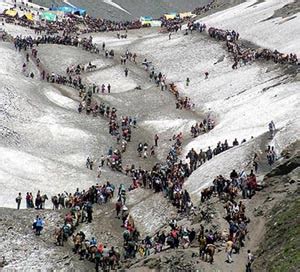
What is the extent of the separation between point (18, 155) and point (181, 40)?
173 feet

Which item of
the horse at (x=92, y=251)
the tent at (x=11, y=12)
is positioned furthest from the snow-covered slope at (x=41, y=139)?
the tent at (x=11, y=12)

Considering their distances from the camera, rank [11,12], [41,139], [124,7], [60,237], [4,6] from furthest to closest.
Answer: [124,7]
[4,6]
[11,12]
[41,139]
[60,237]

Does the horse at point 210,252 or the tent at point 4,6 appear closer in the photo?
the horse at point 210,252

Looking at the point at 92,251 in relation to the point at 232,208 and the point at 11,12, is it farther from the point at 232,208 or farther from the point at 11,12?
the point at 11,12

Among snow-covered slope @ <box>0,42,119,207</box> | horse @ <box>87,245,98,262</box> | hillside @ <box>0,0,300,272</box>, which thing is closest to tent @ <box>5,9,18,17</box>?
hillside @ <box>0,0,300,272</box>

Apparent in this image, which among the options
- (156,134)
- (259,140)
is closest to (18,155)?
(156,134)

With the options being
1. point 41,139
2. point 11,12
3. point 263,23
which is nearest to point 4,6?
point 11,12

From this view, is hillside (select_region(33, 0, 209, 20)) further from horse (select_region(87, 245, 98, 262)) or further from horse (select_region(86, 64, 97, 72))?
horse (select_region(87, 245, 98, 262))

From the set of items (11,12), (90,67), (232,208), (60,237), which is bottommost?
(60,237)

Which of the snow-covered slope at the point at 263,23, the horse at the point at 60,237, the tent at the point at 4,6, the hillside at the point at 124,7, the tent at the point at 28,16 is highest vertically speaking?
the snow-covered slope at the point at 263,23

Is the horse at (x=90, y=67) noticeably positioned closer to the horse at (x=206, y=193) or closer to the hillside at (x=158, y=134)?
the hillside at (x=158, y=134)

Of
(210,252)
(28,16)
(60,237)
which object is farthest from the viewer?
(28,16)

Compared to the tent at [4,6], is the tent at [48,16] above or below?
below

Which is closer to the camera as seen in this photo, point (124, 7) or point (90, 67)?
point (90, 67)
